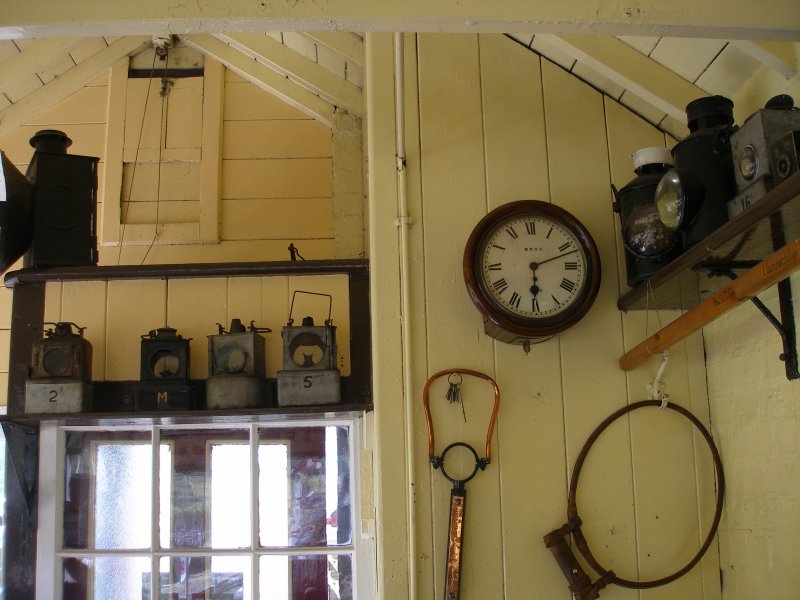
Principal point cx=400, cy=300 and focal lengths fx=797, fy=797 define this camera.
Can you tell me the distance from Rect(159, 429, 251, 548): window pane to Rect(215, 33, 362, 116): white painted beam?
1463 millimetres

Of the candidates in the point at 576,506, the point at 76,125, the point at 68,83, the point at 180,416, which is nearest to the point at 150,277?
the point at 180,416

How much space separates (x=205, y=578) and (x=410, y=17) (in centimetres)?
229

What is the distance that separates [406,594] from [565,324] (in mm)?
815

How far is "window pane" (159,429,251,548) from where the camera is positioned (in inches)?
120

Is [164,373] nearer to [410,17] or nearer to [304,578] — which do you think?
[304,578]

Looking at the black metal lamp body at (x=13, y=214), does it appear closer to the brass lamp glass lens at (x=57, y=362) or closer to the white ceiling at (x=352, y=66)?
the brass lamp glass lens at (x=57, y=362)

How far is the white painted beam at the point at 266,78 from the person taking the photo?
11.7 ft

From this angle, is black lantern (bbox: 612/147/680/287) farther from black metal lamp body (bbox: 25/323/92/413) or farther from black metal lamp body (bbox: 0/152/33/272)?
black metal lamp body (bbox: 0/152/33/272)

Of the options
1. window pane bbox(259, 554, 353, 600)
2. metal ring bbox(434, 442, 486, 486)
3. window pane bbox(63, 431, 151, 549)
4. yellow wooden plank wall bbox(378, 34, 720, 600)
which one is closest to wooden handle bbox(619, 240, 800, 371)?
yellow wooden plank wall bbox(378, 34, 720, 600)

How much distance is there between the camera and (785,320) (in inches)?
70.6

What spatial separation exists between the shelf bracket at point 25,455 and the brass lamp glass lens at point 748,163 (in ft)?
8.32

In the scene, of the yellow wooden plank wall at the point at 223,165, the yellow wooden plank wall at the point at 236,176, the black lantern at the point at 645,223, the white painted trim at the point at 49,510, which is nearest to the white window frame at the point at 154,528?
the white painted trim at the point at 49,510

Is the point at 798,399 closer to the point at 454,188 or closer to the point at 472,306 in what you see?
the point at 472,306

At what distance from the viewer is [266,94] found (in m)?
3.64
